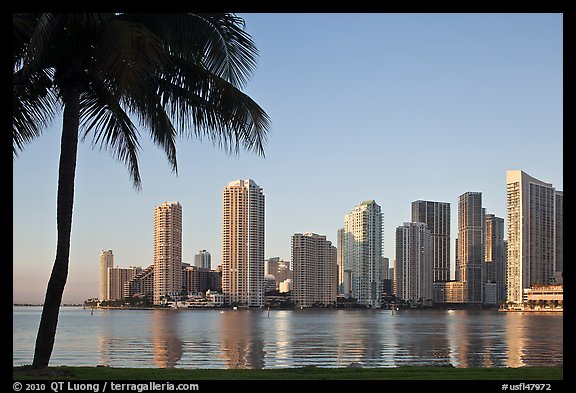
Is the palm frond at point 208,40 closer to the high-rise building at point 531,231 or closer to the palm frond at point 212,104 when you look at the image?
the palm frond at point 212,104

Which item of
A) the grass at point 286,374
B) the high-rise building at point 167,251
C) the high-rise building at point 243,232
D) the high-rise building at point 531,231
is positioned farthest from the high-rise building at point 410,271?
the grass at point 286,374

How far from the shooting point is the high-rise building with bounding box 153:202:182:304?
11638 cm

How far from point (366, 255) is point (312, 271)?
64.3 feet

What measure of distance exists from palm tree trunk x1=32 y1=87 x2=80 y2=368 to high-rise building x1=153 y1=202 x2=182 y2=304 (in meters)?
98.0

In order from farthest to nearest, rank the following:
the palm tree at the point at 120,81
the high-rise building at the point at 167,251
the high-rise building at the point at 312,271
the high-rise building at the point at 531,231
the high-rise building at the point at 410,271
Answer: the high-rise building at the point at 410,271, the high-rise building at the point at 312,271, the high-rise building at the point at 531,231, the high-rise building at the point at 167,251, the palm tree at the point at 120,81

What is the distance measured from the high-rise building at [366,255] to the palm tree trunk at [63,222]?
597 feet

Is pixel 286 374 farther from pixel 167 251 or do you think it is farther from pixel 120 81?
pixel 167 251

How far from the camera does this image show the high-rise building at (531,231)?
16600cm

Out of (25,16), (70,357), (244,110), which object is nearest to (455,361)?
(70,357)

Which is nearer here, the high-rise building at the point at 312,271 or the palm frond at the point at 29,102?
the palm frond at the point at 29,102

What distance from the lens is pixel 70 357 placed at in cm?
4009

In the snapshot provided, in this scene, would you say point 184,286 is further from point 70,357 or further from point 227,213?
point 70,357

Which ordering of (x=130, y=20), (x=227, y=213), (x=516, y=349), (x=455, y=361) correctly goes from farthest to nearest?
(x=227, y=213)
(x=516, y=349)
(x=455, y=361)
(x=130, y=20)
